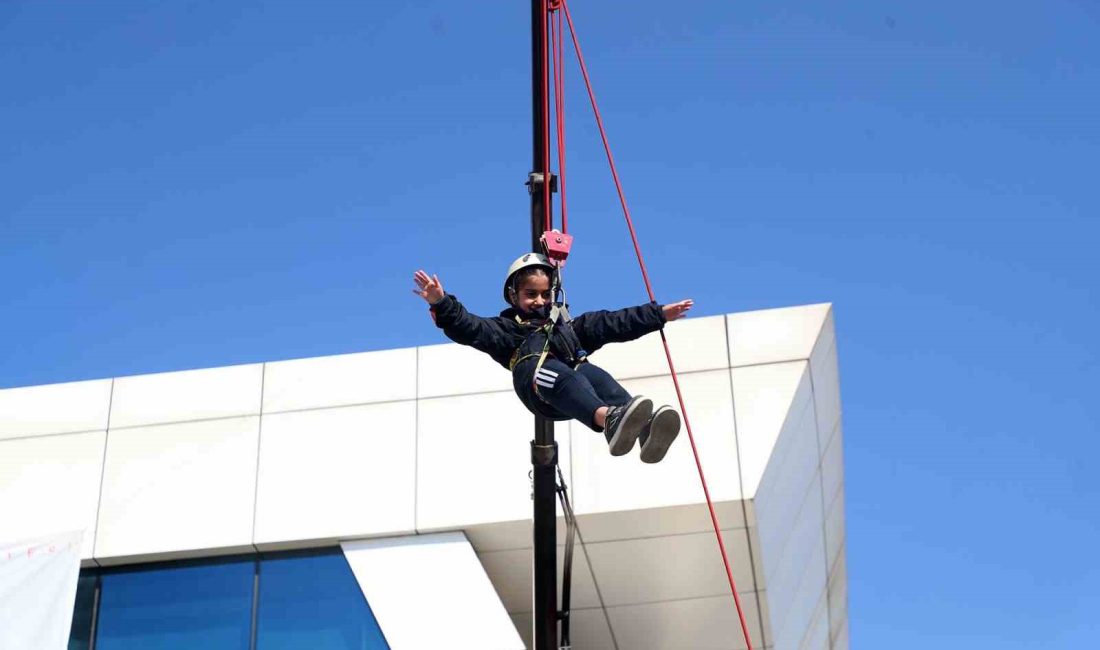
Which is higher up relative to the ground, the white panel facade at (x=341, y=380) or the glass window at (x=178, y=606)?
the white panel facade at (x=341, y=380)

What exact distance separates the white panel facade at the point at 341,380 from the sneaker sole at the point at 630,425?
678 cm

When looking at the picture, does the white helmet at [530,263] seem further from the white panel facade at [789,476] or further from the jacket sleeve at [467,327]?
the white panel facade at [789,476]

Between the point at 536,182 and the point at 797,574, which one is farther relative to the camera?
the point at 797,574

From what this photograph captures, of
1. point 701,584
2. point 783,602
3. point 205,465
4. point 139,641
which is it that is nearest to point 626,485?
point 701,584

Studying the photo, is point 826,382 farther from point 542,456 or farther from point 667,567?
point 542,456

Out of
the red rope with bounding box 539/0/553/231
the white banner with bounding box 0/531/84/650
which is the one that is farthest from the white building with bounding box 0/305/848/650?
the red rope with bounding box 539/0/553/231

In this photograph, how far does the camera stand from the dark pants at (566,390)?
7523mm

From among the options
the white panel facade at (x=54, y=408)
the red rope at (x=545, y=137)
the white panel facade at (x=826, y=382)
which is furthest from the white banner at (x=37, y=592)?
the white panel facade at (x=826, y=382)

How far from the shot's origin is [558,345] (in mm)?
7875

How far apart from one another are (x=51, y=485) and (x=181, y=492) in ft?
4.36

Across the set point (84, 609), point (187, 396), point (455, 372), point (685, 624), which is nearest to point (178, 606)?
point (84, 609)

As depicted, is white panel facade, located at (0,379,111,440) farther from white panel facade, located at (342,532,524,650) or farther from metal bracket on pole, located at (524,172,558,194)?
metal bracket on pole, located at (524,172,558,194)

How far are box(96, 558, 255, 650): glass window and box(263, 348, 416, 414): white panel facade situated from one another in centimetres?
157

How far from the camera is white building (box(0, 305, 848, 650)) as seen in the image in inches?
521
